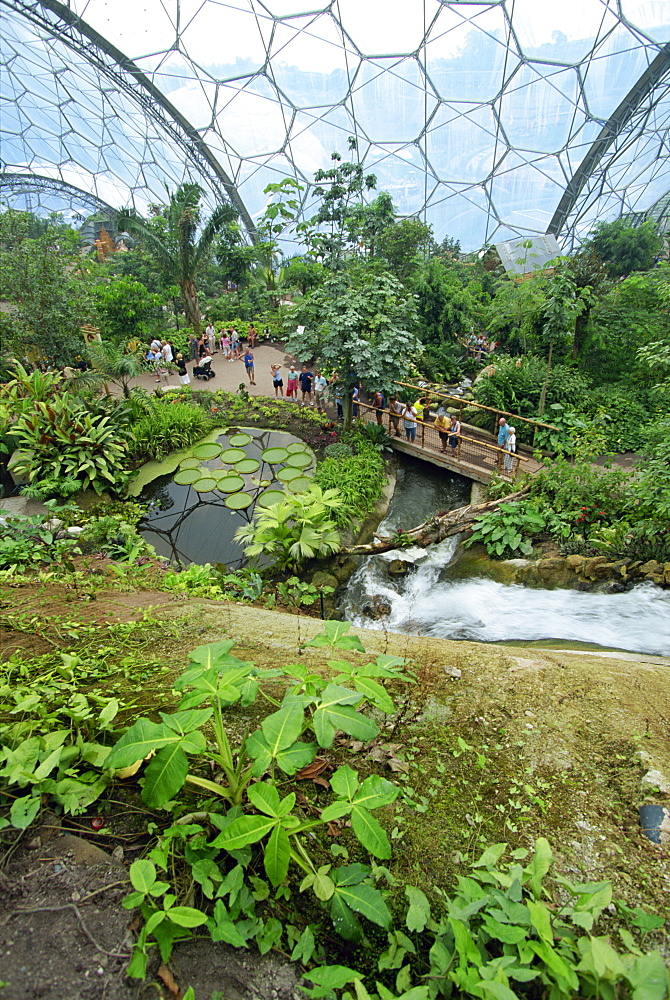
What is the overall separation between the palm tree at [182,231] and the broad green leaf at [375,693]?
20846 millimetres

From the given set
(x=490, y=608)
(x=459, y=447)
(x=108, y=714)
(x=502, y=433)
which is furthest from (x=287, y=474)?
(x=108, y=714)

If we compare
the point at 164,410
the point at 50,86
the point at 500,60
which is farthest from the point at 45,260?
the point at 50,86

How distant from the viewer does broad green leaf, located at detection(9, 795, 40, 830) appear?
1.60 metres

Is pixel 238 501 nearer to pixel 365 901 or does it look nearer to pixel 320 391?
pixel 320 391

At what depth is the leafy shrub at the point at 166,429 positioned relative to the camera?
37.8ft

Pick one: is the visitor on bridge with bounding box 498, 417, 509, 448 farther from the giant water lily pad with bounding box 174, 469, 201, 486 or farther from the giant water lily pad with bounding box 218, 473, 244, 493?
the giant water lily pad with bounding box 174, 469, 201, 486

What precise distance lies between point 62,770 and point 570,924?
194 centimetres

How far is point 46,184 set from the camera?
40.4 meters

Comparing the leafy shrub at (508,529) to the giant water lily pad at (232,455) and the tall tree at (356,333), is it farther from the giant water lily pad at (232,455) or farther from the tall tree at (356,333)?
the giant water lily pad at (232,455)

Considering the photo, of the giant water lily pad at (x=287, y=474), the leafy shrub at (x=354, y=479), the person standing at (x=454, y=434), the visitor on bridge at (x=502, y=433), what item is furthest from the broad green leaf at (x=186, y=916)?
the visitor on bridge at (x=502, y=433)

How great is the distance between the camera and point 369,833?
1.51m

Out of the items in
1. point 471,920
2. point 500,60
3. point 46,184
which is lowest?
point 471,920

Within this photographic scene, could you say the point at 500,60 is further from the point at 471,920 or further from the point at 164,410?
the point at 471,920

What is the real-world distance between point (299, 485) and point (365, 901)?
932 cm
